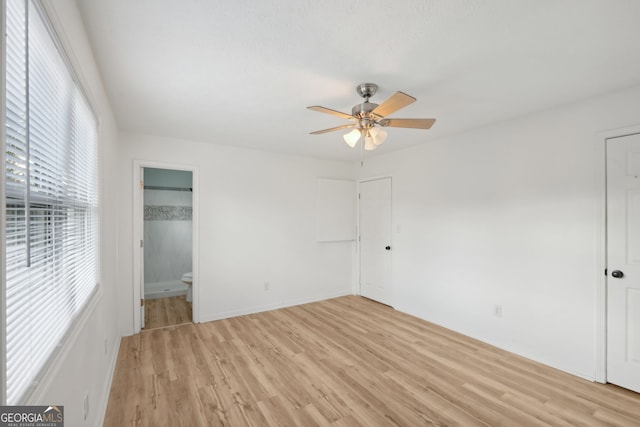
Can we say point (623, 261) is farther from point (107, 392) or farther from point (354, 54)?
point (107, 392)

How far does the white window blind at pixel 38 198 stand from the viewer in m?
0.80

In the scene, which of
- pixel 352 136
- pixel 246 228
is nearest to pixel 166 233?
pixel 246 228

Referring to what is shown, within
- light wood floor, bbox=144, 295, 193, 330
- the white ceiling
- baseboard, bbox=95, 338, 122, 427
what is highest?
the white ceiling

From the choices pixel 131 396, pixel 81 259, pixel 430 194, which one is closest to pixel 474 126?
pixel 430 194

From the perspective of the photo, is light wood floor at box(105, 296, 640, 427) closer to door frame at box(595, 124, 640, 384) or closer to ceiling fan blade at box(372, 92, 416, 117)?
door frame at box(595, 124, 640, 384)

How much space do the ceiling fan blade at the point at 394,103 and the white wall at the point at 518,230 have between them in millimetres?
1785

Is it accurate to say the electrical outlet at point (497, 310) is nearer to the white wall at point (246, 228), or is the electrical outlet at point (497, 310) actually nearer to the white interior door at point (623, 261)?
the white interior door at point (623, 261)

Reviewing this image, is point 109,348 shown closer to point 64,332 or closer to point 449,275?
point 64,332

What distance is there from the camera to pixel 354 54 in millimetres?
1784

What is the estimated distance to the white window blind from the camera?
798mm

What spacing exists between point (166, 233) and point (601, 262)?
591cm

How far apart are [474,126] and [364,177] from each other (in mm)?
2020

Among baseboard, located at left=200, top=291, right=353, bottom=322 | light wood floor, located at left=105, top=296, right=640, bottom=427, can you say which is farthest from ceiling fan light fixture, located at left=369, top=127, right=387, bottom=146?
baseboard, located at left=200, top=291, right=353, bottom=322

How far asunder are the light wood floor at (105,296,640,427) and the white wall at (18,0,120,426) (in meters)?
0.37
